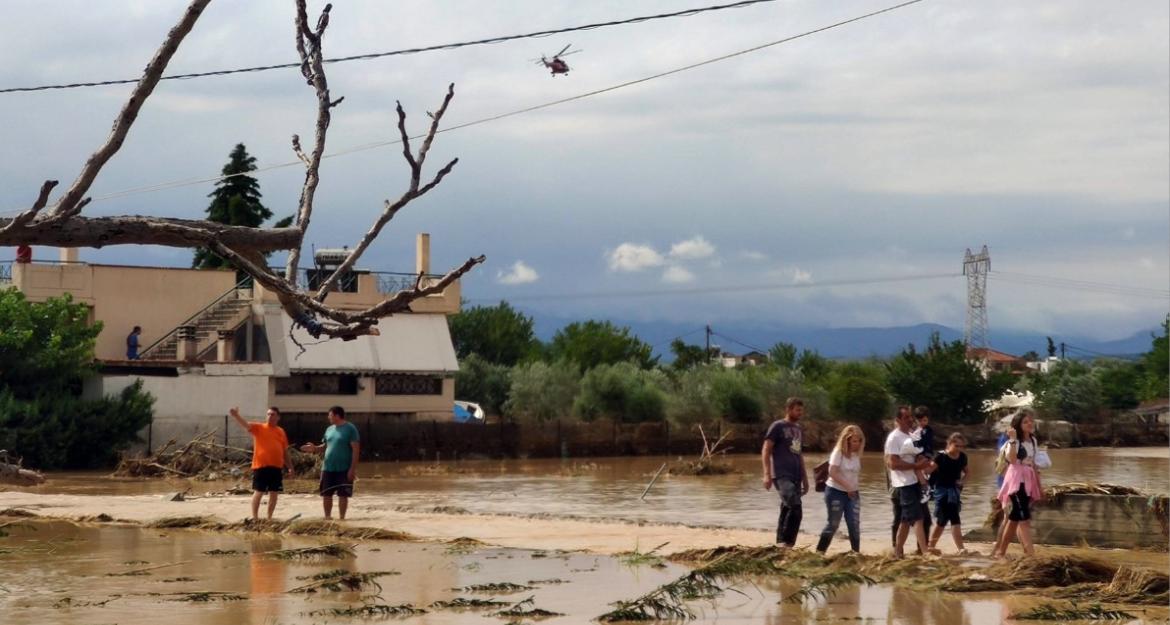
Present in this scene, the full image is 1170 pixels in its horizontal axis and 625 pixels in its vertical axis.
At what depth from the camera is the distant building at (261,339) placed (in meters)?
49.8

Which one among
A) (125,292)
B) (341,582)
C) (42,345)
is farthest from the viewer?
(125,292)

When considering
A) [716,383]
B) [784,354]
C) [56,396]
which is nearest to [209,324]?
[56,396]

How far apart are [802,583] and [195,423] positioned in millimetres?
34877

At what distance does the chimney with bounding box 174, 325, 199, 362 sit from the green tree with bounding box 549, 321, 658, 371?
44.5 meters

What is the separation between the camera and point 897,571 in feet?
47.9

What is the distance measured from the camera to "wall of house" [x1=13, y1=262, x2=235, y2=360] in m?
49.8

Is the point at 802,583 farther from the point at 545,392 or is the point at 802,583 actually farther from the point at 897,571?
the point at 545,392

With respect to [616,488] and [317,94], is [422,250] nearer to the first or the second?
[616,488]

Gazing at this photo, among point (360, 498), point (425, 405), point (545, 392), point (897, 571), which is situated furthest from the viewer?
point (545, 392)

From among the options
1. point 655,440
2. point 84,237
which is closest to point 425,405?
point 655,440

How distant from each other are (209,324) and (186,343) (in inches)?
87.8

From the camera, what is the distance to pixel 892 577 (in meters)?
14.4

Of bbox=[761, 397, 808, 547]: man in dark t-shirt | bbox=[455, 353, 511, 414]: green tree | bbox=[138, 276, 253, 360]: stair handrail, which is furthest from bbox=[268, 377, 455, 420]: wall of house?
bbox=[761, 397, 808, 547]: man in dark t-shirt

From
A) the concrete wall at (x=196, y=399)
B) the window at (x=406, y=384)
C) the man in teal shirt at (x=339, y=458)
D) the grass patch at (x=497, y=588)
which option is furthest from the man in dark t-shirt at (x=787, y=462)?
the window at (x=406, y=384)
